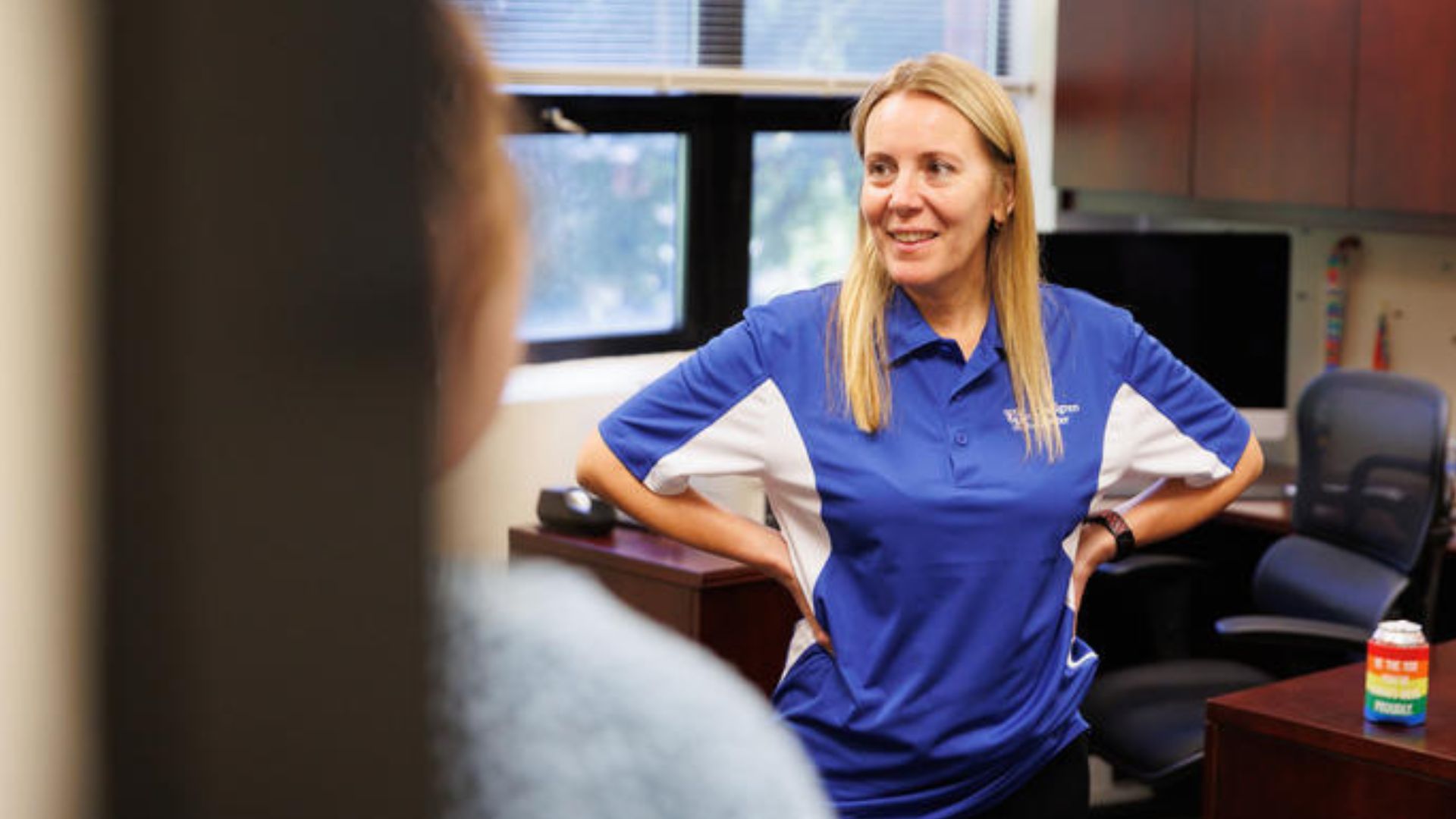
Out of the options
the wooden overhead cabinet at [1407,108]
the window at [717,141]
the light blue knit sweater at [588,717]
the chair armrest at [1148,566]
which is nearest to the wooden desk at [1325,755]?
the chair armrest at [1148,566]

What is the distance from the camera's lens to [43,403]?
202 mm

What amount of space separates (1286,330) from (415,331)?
418 cm

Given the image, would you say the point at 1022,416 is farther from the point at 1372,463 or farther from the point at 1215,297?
the point at 1215,297

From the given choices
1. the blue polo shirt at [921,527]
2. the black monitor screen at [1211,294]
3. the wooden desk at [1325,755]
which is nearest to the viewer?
the blue polo shirt at [921,527]

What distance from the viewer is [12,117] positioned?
196 millimetres

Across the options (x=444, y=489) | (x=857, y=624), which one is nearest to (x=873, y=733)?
(x=857, y=624)

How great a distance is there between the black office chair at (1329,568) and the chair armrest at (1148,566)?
1.4 inches

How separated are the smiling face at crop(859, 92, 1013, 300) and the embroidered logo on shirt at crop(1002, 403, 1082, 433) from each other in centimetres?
15

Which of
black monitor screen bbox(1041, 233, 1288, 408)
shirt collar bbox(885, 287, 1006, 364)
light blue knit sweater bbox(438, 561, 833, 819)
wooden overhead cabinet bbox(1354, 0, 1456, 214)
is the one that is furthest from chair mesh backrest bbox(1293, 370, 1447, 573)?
light blue knit sweater bbox(438, 561, 833, 819)

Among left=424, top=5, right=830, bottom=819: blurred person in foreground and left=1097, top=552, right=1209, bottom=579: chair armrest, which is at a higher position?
left=424, top=5, right=830, bottom=819: blurred person in foreground

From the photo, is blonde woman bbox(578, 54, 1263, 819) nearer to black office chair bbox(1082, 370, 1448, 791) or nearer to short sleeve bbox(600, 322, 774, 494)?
short sleeve bbox(600, 322, 774, 494)

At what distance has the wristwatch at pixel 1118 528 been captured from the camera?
2.20 meters

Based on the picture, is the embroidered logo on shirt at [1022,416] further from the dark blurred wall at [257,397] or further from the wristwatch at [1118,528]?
the dark blurred wall at [257,397]

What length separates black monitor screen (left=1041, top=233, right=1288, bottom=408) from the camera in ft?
13.5
